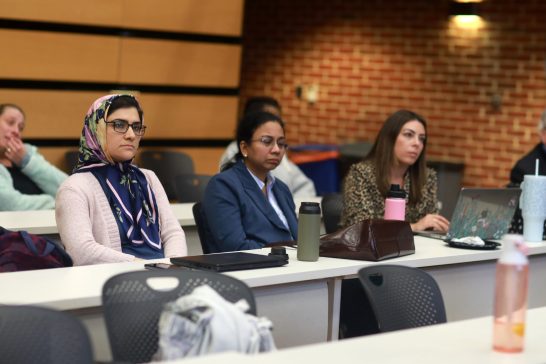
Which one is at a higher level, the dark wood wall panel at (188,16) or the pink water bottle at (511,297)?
the dark wood wall panel at (188,16)

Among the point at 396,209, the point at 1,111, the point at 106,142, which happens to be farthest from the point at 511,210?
the point at 1,111

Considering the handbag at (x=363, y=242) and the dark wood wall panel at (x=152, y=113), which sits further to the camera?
the dark wood wall panel at (x=152, y=113)

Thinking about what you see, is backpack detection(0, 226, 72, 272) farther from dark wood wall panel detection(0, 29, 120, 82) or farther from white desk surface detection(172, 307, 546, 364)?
dark wood wall panel detection(0, 29, 120, 82)

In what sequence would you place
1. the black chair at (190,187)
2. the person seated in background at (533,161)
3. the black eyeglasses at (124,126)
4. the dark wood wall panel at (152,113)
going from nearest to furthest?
the black eyeglasses at (124,126), the person seated in background at (533,161), the black chair at (190,187), the dark wood wall panel at (152,113)

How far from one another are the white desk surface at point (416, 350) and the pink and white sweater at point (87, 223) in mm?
1353

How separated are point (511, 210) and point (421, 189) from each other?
56 cm

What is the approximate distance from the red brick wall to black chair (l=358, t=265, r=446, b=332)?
506 cm

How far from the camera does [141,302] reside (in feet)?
8.54

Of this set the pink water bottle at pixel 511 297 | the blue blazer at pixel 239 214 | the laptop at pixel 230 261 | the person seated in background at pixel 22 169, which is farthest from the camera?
the person seated in background at pixel 22 169

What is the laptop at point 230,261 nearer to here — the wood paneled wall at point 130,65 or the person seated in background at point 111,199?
the person seated in background at point 111,199

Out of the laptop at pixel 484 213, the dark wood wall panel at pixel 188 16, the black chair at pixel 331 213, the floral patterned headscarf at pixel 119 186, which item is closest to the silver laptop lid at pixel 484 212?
the laptop at pixel 484 213

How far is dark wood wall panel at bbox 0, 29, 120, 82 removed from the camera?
20.0 feet

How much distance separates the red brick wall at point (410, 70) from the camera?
797cm

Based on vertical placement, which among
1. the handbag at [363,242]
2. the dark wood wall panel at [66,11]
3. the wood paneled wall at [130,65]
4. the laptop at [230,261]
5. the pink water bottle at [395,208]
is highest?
the dark wood wall panel at [66,11]
